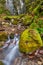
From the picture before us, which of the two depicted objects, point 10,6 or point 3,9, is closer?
point 3,9

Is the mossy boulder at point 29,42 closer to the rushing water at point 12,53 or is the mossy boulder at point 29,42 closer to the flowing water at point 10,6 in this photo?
the rushing water at point 12,53

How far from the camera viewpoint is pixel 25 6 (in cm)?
1906

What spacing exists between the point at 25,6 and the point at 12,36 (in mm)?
9496

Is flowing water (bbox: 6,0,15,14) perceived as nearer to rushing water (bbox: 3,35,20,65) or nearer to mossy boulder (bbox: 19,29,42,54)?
rushing water (bbox: 3,35,20,65)

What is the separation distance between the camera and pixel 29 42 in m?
7.89

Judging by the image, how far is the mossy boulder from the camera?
7.70 meters

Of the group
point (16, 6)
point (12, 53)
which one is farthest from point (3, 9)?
point (12, 53)

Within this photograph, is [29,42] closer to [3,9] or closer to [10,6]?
[3,9]

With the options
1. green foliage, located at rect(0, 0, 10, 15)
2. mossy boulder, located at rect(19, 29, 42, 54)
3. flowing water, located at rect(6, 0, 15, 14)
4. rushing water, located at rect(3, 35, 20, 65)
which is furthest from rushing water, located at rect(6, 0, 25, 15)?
mossy boulder, located at rect(19, 29, 42, 54)

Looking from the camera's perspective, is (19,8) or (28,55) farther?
(19,8)

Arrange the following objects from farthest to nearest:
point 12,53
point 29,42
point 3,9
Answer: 1. point 3,9
2. point 12,53
3. point 29,42

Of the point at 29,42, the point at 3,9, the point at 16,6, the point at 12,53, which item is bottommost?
the point at 3,9

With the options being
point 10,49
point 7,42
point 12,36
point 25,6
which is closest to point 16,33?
point 12,36

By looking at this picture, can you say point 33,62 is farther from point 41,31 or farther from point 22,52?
point 41,31
